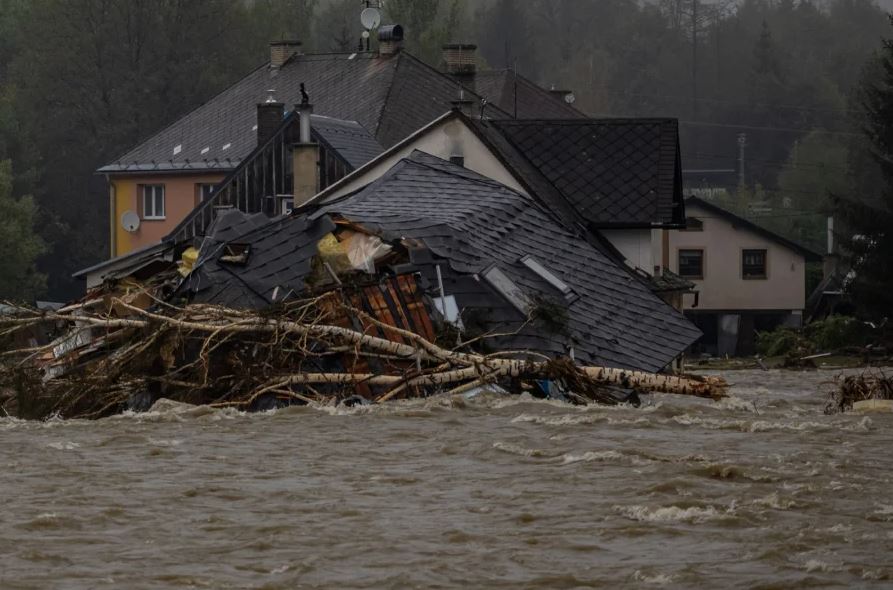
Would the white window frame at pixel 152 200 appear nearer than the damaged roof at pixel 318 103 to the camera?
No

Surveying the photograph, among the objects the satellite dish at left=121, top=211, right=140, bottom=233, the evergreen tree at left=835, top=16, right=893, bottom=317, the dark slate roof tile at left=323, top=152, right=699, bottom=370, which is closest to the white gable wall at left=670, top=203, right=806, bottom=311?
the evergreen tree at left=835, top=16, right=893, bottom=317

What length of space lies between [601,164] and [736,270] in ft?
96.7

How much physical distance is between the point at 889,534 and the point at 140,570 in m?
5.34

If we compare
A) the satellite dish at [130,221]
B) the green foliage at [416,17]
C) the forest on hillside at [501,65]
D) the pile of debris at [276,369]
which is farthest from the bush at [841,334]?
the green foliage at [416,17]

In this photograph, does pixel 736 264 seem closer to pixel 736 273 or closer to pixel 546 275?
pixel 736 273

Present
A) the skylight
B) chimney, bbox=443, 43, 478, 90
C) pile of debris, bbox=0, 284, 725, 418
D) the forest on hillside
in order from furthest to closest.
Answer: the forest on hillside < chimney, bbox=443, 43, 478, 90 < the skylight < pile of debris, bbox=0, 284, 725, 418

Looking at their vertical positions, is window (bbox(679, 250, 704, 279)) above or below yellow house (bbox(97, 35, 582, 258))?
below

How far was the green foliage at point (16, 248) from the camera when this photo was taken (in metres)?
66.1

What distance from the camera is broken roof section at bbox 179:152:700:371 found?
2389cm

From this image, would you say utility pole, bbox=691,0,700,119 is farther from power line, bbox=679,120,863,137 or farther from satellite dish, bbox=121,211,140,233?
satellite dish, bbox=121,211,140,233

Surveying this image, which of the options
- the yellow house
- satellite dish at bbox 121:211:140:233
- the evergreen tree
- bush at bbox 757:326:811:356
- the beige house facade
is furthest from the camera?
the beige house facade

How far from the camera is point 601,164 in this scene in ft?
120

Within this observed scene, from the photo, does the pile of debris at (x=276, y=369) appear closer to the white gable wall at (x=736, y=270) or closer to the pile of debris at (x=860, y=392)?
the pile of debris at (x=860, y=392)

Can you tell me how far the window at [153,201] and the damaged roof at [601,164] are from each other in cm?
2314
